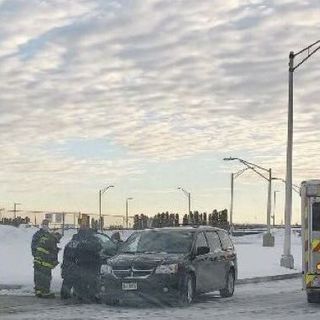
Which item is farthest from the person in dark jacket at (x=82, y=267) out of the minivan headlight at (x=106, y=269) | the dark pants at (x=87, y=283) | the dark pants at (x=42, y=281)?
the minivan headlight at (x=106, y=269)

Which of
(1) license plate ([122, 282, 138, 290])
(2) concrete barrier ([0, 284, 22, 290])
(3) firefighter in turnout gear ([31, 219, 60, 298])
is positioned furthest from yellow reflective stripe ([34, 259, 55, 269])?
(1) license plate ([122, 282, 138, 290])

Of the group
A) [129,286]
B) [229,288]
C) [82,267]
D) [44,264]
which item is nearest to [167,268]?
[129,286]

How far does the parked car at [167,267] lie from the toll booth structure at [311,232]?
2268 mm

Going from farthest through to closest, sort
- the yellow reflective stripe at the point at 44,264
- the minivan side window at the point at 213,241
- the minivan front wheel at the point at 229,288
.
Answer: the minivan front wheel at the point at 229,288
the minivan side window at the point at 213,241
the yellow reflective stripe at the point at 44,264

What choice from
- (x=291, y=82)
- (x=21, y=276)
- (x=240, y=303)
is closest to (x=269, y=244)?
(x=291, y=82)

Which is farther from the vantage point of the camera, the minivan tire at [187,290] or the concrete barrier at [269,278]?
the concrete barrier at [269,278]

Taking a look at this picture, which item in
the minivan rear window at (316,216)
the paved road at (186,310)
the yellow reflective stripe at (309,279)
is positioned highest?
the minivan rear window at (316,216)

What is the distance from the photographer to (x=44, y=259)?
17156mm

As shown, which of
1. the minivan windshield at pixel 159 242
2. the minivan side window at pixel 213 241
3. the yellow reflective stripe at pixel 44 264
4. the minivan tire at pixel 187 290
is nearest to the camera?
the minivan tire at pixel 187 290

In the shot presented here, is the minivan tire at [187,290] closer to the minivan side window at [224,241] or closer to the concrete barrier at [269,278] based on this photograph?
the minivan side window at [224,241]

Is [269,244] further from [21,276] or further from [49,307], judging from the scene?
[49,307]

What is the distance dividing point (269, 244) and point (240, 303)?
31.6 meters

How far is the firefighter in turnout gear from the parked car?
1.71 m

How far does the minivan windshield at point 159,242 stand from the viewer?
16125mm
